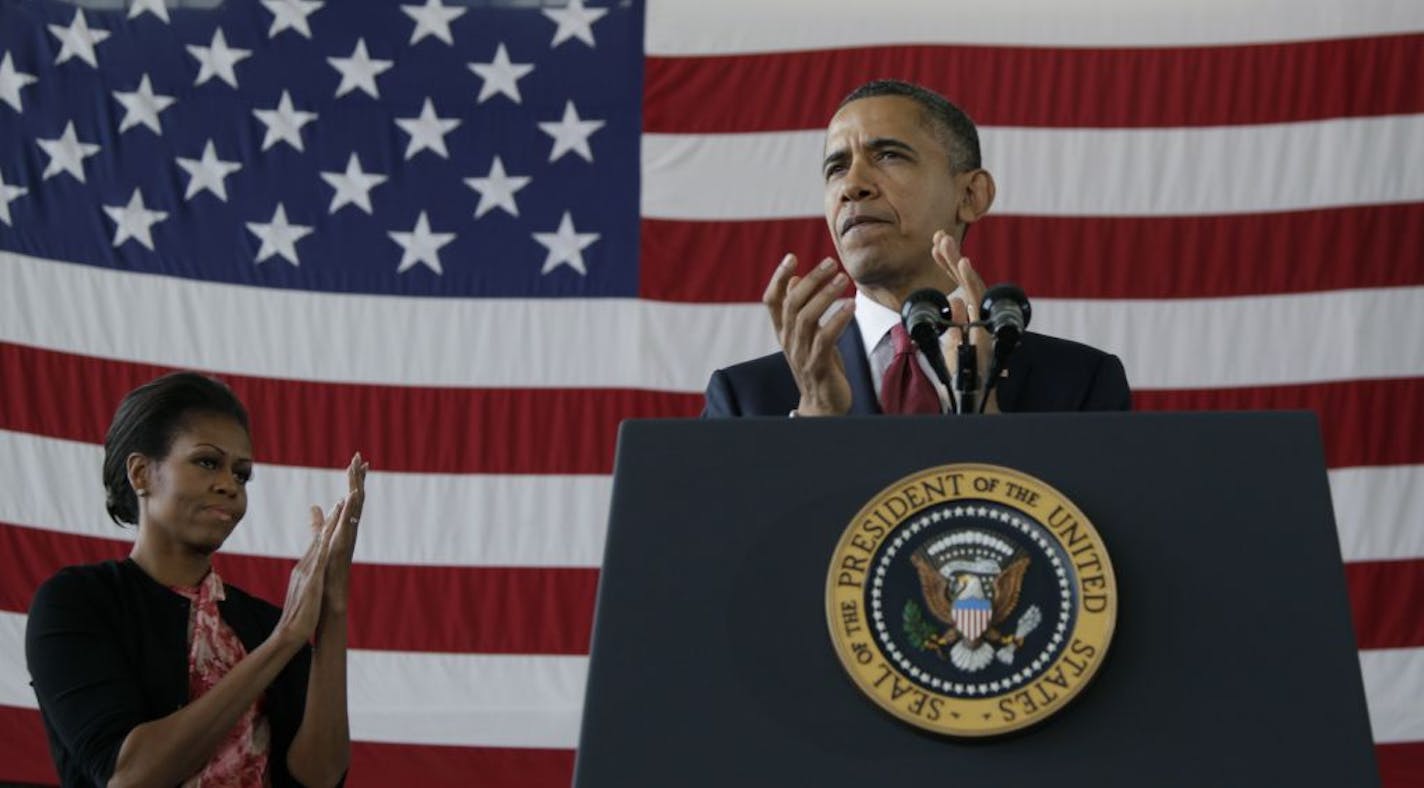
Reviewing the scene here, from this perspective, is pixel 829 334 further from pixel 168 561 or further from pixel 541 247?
pixel 541 247

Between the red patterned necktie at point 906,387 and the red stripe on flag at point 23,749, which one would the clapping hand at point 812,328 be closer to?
the red patterned necktie at point 906,387

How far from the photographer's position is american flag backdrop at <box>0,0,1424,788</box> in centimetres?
396

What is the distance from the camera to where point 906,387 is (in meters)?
1.66

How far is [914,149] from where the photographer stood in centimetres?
192

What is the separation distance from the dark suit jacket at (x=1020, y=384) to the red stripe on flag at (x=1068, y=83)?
2424mm

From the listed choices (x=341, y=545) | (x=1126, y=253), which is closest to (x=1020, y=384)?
(x=341, y=545)

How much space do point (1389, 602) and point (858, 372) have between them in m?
2.58

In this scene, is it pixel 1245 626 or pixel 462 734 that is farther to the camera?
pixel 462 734

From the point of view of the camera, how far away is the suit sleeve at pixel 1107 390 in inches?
67.0

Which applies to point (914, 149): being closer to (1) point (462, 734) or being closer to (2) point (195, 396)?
(2) point (195, 396)

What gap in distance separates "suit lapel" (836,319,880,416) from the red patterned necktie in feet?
0.08

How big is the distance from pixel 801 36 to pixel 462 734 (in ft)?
6.46

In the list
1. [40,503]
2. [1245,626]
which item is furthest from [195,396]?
[40,503]

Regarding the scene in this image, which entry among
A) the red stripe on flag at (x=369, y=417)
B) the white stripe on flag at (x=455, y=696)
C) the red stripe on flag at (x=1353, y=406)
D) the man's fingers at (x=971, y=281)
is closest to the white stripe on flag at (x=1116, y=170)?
the red stripe on flag at (x=1353, y=406)
